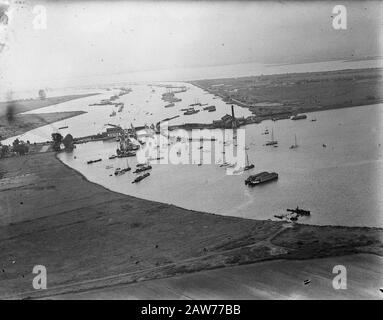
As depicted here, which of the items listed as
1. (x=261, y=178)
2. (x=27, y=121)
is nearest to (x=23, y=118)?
(x=27, y=121)

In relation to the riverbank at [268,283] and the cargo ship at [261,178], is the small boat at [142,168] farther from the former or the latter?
the riverbank at [268,283]

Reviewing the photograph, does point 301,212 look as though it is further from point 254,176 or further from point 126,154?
point 126,154

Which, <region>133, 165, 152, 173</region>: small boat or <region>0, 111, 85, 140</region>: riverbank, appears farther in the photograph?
<region>0, 111, 85, 140</region>: riverbank

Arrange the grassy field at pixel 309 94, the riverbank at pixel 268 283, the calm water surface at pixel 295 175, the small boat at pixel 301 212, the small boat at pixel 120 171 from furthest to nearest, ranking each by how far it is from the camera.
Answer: the grassy field at pixel 309 94
the small boat at pixel 120 171
the calm water surface at pixel 295 175
the small boat at pixel 301 212
the riverbank at pixel 268 283

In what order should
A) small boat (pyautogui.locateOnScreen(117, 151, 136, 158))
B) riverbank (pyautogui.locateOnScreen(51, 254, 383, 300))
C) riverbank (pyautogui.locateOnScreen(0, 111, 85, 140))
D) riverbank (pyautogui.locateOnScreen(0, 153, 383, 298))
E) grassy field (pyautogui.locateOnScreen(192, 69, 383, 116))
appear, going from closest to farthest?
riverbank (pyautogui.locateOnScreen(51, 254, 383, 300)) → riverbank (pyautogui.locateOnScreen(0, 153, 383, 298)) → small boat (pyautogui.locateOnScreen(117, 151, 136, 158)) → grassy field (pyautogui.locateOnScreen(192, 69, 383, 116)) → riverbank (pyautogui.locateOnScreen(0, 111, 85, 140))

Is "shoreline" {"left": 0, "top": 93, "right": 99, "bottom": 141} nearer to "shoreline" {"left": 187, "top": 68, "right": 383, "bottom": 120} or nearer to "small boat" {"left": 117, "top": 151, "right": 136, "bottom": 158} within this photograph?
"small boat" {"left": 117, "top": 151, "right": 136, "bottom": 158}

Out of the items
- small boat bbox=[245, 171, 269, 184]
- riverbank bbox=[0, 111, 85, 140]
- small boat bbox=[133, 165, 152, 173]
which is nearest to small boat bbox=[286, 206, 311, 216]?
small boat bbox=[245, 171, 269, 184]

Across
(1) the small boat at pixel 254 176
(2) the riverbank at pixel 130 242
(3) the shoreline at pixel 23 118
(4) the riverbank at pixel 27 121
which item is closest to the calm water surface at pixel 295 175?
(1) the small boat at pixel 254 176

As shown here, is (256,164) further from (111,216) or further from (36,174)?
(36,174)

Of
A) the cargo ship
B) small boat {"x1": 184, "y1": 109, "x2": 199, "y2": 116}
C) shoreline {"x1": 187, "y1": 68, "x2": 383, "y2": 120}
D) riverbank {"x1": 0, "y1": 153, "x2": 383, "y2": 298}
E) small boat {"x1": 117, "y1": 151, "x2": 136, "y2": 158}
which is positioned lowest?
riverbank {"x1": 0, "y1": 153, "x2": 383, "y2": 298}
